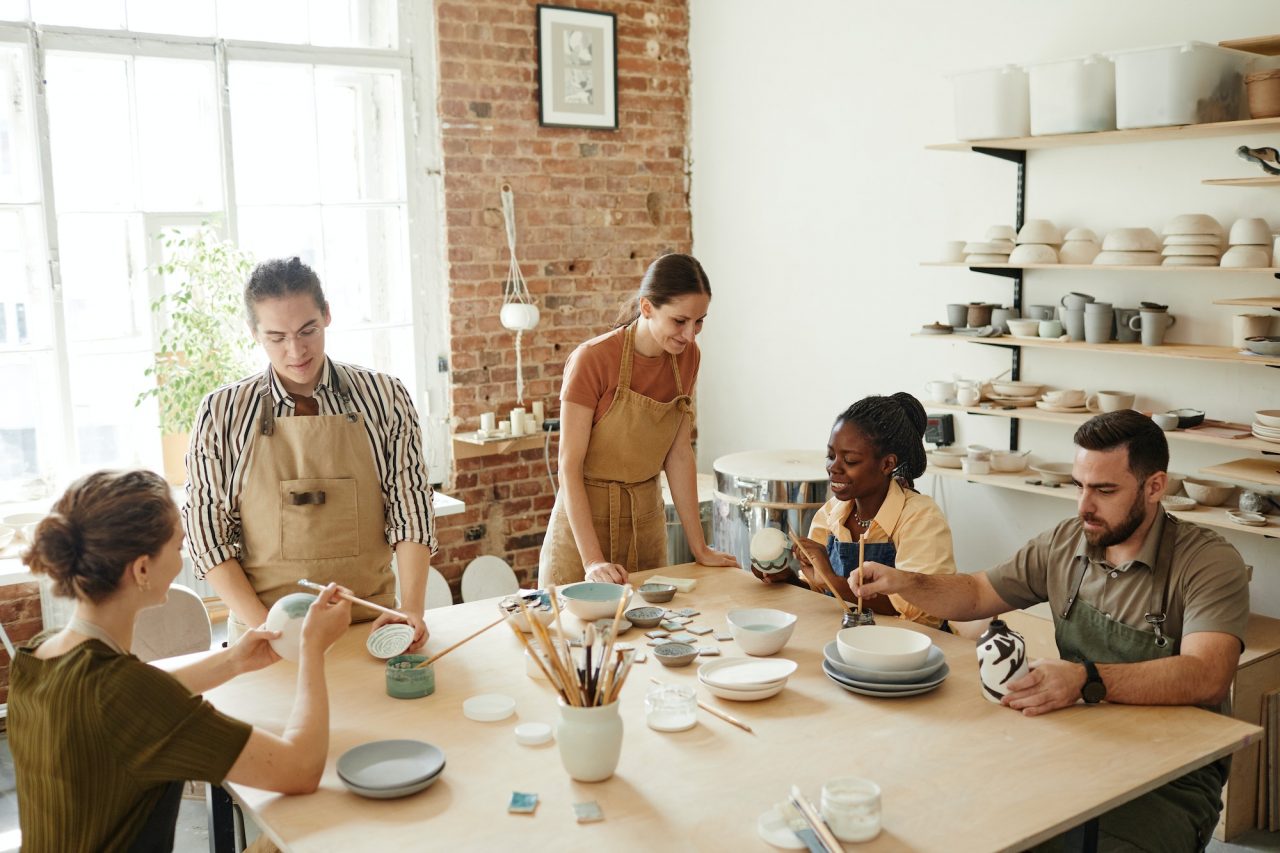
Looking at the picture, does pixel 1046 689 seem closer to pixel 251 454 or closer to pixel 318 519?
pixel 318 519

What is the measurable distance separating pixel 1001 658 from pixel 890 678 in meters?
0.21

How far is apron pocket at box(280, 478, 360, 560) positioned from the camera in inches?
101

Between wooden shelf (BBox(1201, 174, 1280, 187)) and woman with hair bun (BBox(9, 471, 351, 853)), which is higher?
wooden shelf (BBox(1201, 174, 1280, 187))

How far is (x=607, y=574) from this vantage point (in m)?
2.90

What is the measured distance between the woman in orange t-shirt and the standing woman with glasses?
23.6 inches

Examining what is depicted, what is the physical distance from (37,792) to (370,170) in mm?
3808

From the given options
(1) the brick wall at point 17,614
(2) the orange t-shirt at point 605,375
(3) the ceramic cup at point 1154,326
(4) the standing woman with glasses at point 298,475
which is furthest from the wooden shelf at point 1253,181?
(1) the brick wall at point 17,614

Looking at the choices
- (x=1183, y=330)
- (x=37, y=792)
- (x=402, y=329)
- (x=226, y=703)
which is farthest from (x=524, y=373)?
(x=37, y=792)

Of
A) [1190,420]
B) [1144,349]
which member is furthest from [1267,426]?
[1144,349]

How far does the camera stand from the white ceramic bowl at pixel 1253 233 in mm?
3459

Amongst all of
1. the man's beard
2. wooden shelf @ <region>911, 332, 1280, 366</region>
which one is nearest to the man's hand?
the man's beard

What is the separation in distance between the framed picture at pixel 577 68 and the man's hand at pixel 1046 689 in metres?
3.91

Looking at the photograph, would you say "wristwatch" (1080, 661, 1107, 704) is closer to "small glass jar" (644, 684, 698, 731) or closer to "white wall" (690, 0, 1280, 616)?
"small glass jar" (644, 684, 698, 731)

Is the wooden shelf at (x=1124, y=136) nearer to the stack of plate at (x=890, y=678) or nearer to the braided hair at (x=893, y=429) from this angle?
the braided hair at (x=893, y=429)
